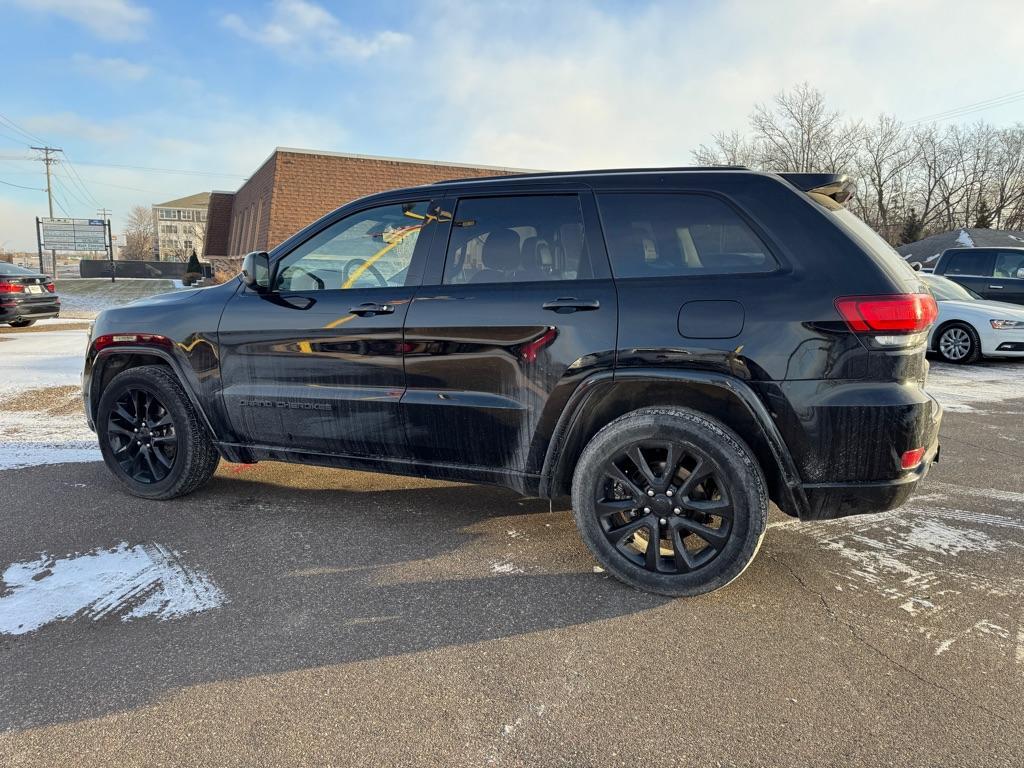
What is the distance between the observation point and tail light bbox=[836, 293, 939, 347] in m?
2.67

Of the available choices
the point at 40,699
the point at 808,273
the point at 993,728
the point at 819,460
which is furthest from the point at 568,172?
the point at 40,699

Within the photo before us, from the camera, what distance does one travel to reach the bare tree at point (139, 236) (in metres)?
93.1

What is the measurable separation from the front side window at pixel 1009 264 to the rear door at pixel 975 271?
9 centimetres

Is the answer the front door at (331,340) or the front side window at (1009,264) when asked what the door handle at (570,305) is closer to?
the front door at (331,340)

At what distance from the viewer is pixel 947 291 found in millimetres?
11148

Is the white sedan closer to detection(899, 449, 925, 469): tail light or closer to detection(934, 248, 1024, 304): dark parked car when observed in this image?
detection(934, 248, 1024, 304): dark parked car

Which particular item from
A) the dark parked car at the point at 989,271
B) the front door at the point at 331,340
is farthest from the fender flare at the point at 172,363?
the dark parked car at the point at 989,271

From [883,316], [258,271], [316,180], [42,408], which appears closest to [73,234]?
[316,180]

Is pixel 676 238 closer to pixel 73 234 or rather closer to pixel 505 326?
pixel 505 326

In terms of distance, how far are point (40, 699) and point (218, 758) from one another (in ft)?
2.50

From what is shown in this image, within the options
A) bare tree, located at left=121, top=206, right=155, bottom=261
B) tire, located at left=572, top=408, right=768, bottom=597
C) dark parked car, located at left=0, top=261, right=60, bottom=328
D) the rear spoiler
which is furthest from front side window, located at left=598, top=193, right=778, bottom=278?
bare tree, located at left=121, top=206, right=155, bottom=261

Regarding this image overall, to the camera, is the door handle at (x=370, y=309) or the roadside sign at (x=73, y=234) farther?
the roadside sign at (x=73, y=234)

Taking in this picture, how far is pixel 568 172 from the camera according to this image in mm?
3359

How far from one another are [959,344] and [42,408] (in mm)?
12347
